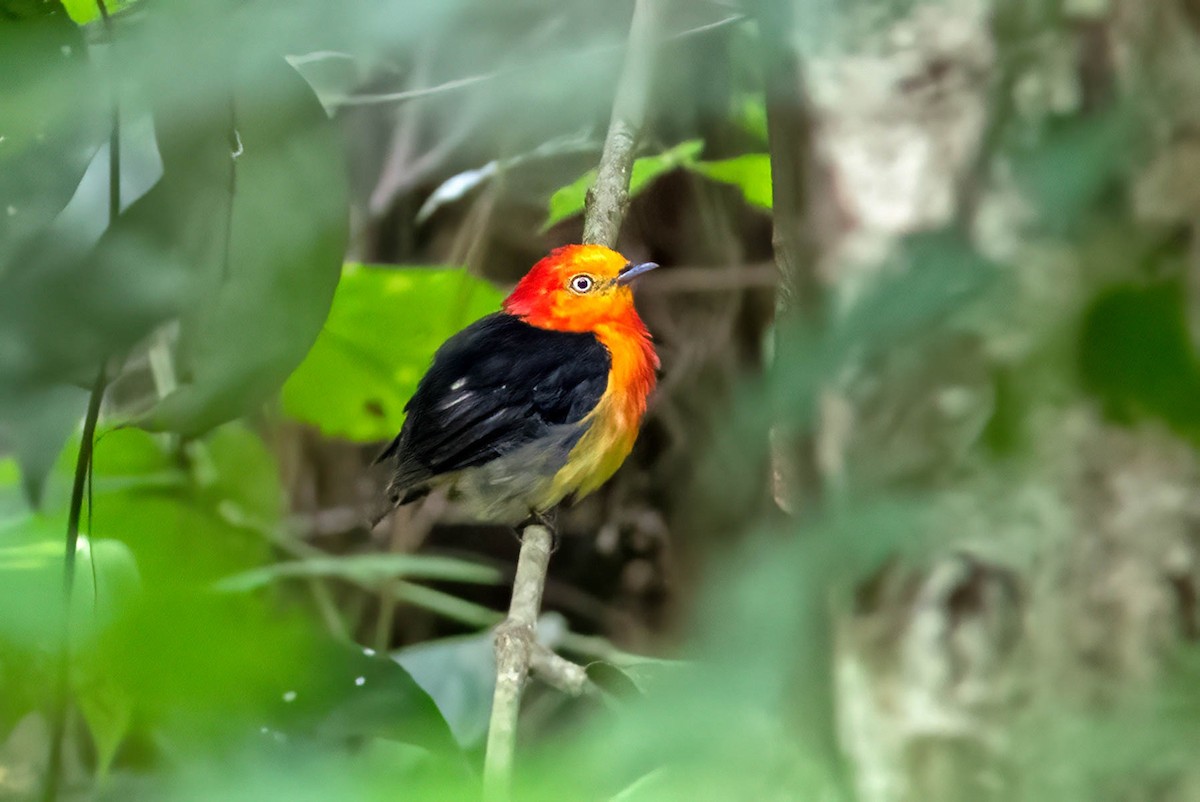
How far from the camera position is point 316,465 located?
2.96 m

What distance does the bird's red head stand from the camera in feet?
6.18

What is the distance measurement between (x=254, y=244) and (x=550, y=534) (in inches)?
28.9

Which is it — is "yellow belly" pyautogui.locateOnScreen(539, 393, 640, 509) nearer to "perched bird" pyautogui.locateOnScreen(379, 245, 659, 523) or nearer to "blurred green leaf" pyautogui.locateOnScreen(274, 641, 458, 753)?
"perched bird" pyautogui.locateOnScreen(379, 245, 659, 523)

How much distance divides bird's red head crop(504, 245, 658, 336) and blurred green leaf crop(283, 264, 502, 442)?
0.41ft

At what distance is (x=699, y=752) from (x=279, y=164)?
0.94 m

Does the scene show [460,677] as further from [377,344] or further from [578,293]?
[578,293]

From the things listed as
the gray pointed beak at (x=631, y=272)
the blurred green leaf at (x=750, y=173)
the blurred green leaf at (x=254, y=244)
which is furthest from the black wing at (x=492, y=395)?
the blurred green leaf at (x=254, y=244)

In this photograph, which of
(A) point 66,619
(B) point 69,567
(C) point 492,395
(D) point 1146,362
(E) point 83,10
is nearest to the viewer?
(D) point 1146,362

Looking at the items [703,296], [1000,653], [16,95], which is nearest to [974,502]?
[1000,653]

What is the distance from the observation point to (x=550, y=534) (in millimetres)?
1731

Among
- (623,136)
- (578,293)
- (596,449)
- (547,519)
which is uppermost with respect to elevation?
(623,136)

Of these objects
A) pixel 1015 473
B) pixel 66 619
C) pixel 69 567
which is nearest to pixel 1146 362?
pixel 1015 473

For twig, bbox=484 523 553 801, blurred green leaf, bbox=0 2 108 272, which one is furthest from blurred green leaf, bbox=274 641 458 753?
blurred green leaf, bbox=0 2 108 272

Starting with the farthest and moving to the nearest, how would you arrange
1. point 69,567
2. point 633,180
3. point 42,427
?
point 633,180 < point 42,427 < point 69,567
